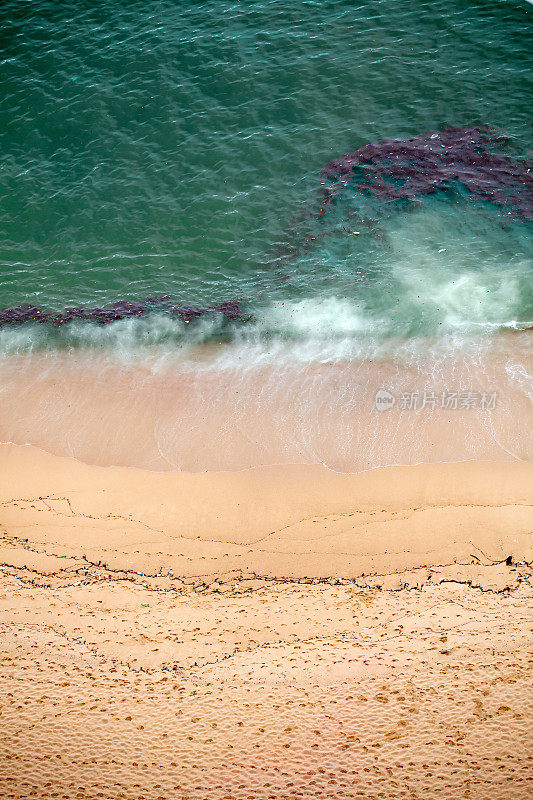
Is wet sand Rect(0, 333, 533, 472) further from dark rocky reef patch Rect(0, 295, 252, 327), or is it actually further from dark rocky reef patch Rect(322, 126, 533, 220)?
dark rocky reef patch Rect(322, 126, 533, 220)

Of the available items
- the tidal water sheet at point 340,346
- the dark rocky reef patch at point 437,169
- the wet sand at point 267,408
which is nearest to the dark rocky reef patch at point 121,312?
the tidal water sheet at point 340,346

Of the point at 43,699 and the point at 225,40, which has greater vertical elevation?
the point at 225,40

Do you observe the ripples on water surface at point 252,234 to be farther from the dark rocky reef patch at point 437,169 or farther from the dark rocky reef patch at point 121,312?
the dark rocky reef patch at point 437,169

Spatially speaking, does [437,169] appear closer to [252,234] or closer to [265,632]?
[252,234]

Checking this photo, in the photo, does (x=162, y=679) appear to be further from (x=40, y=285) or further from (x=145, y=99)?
(x=145, y=99)

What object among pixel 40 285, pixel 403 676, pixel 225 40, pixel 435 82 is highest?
pixel 225 40

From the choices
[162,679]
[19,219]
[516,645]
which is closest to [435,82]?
[19,219]

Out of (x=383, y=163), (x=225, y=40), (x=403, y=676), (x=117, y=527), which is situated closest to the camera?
(x=403, y=676)
